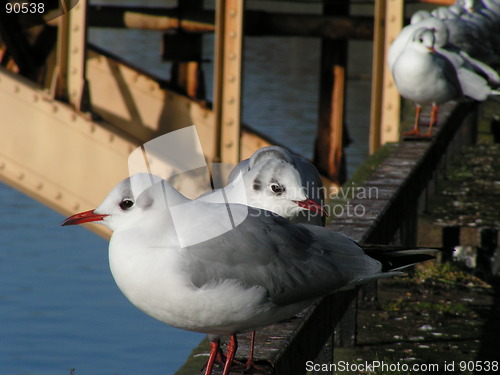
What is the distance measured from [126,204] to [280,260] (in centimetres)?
46

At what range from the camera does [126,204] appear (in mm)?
2588

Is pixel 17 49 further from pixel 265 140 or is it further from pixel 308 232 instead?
pixel 308 232

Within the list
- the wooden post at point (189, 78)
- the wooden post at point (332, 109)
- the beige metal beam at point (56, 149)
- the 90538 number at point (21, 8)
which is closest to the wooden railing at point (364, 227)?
the beige metal beam at point (56, 149)

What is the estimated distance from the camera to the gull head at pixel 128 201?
101 inches

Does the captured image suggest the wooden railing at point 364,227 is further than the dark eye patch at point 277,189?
No

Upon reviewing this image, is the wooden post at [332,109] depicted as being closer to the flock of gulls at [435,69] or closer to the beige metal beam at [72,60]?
the beige metal beam at [72,60]

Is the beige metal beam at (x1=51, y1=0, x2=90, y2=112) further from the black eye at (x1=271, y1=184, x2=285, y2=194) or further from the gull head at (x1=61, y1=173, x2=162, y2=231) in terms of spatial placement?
the gull head at (x1=61, y1=173, x2=162, y2=231)

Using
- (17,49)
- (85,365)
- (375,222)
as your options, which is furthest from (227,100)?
(375,222)

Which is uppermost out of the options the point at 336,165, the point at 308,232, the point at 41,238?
the point at 308,232

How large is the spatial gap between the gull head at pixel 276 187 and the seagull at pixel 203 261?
237mm

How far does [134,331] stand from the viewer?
28.2 feet

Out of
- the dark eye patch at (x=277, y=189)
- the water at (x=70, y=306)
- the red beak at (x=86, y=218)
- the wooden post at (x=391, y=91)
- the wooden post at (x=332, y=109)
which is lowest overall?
the water at (x=70, y=306)

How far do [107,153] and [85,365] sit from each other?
161cm

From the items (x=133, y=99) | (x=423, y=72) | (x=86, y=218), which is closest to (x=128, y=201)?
(x=86, y=218)
